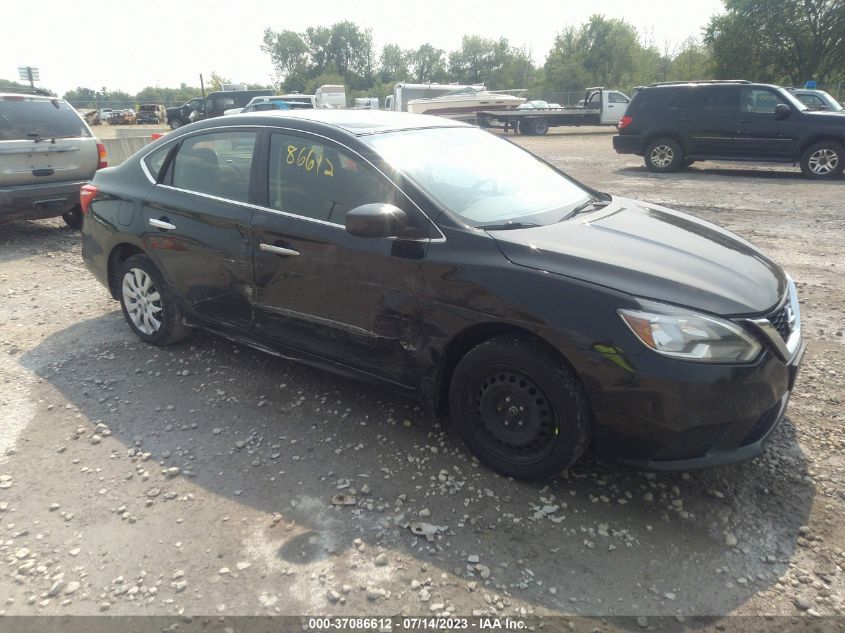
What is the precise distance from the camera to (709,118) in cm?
1285

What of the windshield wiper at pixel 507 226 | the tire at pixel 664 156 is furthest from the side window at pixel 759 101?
the windshield wiper at pixel 507 226

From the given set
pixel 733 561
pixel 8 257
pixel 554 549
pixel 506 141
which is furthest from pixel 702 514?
pixel 8 257

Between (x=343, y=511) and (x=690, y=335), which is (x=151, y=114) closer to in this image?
(x=343, y=511)

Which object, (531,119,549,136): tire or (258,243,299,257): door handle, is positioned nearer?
(258,243,299,257): door handle

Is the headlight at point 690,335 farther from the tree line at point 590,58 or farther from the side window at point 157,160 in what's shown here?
the tree line at point 590,58

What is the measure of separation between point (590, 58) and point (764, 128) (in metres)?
56.9

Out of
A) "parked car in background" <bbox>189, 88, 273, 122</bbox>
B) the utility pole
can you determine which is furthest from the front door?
"parked car in background" <bbox>189, 88, 273, 122</bbox>

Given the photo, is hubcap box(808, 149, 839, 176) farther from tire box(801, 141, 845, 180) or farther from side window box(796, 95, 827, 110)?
side window box(796, 95, 827, 110)

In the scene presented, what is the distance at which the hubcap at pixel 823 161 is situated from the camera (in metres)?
12.0

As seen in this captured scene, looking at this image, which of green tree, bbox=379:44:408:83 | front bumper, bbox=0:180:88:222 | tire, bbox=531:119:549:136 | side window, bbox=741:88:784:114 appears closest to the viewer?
front bumper, bbox=0:180:88:222

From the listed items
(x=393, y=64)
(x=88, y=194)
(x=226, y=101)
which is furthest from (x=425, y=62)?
(x=88, y=194)

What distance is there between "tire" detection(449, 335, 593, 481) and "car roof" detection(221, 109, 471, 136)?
5.04 ft

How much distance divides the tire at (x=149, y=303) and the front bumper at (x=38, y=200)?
3.74m

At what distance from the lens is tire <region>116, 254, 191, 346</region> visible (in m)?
4.38
